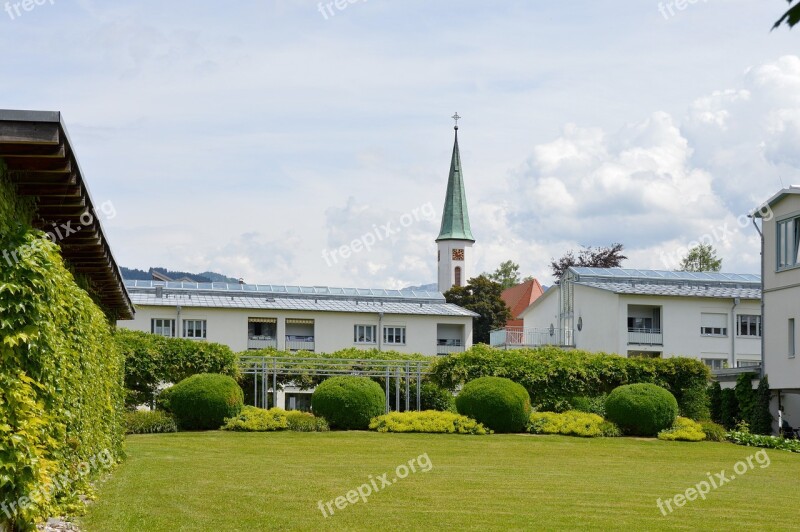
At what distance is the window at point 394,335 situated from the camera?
57031 mm

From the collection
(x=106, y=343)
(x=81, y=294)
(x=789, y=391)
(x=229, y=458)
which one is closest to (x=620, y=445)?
(x=789, y=391)

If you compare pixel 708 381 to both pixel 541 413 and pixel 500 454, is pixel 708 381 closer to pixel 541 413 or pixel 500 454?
pixel 541 413

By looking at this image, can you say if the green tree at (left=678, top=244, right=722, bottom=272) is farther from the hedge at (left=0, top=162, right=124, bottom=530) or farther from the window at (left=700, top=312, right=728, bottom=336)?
the hedge at (left=0, top=162, right=124, bottom=530)

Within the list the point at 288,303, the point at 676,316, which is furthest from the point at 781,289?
the point at 288,303

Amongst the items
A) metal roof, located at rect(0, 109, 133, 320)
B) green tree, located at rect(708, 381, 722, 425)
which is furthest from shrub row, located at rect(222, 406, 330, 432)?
metal roof, located at rect(0, 109, 133, 320)

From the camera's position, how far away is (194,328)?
5400cm

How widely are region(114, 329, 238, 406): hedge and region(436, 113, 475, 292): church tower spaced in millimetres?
68498

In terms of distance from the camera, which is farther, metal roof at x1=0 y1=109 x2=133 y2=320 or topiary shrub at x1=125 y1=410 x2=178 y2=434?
topiary shrub at x1=125 y1=410 x2=178 y2=434

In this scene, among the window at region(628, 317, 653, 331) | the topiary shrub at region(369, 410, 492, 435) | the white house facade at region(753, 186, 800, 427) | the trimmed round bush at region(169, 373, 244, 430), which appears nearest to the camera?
the trimmed round bush at region(169, 373, 244, 430)

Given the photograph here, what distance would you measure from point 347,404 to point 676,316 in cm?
2720

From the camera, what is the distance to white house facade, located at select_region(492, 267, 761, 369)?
52344mm

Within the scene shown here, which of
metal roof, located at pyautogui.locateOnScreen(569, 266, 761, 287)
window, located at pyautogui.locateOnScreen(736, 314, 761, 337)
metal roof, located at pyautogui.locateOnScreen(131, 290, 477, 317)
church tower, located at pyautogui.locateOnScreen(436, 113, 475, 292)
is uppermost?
church tower, located at pyautogui.locateOnScreen(436, 113, 475, 292)

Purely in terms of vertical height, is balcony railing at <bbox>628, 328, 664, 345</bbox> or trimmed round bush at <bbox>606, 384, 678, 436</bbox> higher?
balcony railing at <bbox>628, 328, 664, 345</bbox>

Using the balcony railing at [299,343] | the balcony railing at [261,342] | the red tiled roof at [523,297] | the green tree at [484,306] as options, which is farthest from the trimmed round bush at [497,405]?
the red tiled roof at [523,297]
